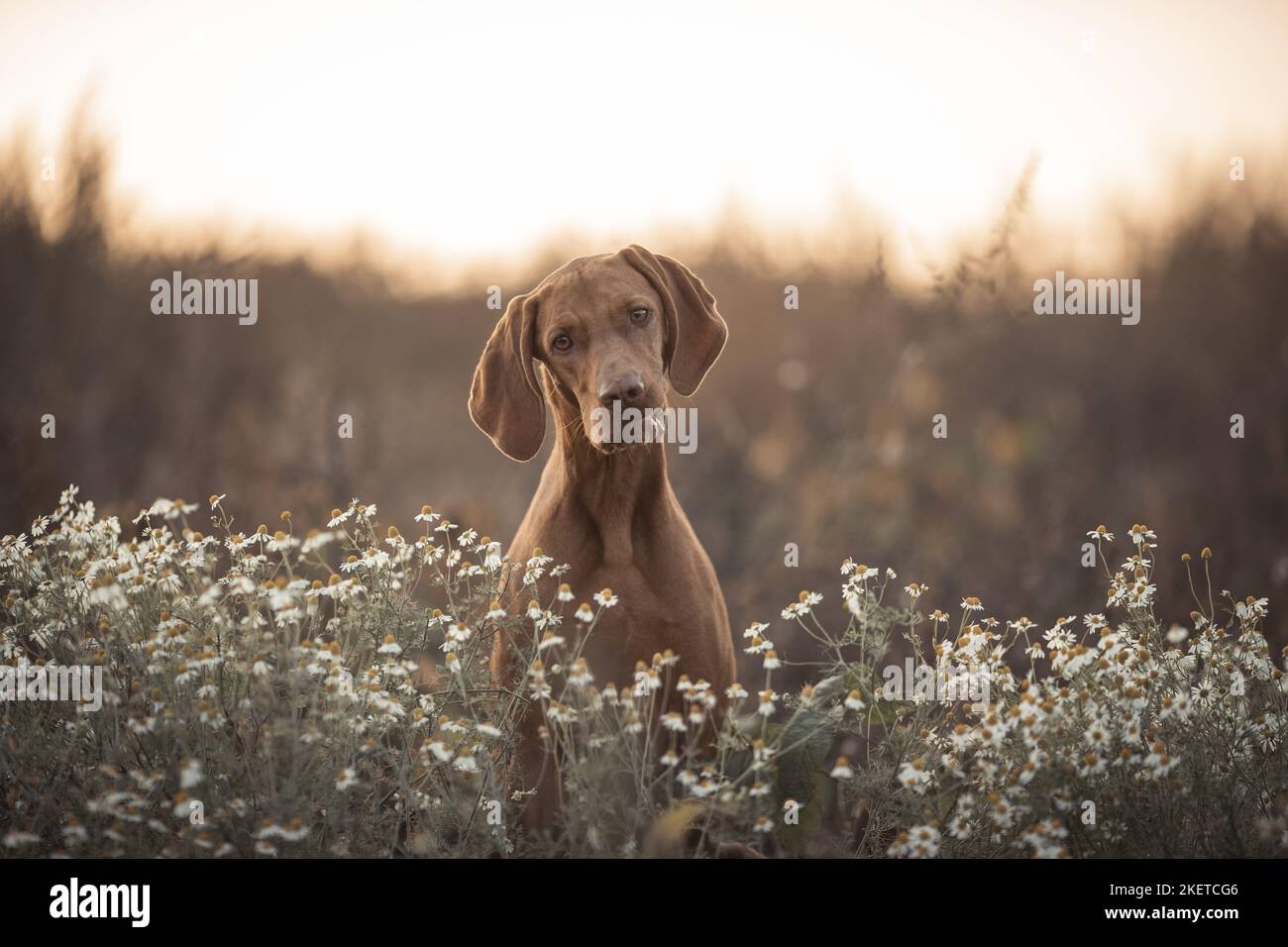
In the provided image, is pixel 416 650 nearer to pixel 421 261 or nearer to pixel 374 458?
pixel 374 458

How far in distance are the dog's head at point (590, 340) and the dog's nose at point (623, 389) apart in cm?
8

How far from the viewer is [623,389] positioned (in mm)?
3641

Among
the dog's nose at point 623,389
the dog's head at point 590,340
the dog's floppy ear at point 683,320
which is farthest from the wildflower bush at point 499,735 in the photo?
the dog's floppy ear at point 683,320

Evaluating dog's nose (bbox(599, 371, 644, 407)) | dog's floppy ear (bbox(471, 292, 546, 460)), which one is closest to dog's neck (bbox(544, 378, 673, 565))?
dog's floppy ear (bbox(471, 292, 546, 460))

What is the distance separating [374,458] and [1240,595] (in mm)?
5290

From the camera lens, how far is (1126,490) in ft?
32.9

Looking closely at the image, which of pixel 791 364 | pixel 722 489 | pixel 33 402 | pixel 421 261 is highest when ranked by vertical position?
pixel 421 261

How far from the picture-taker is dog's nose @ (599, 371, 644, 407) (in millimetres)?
3641

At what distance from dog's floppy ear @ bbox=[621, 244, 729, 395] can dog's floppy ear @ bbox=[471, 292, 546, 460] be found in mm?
399

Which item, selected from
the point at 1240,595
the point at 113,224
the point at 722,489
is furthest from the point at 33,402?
the point at 1240,595

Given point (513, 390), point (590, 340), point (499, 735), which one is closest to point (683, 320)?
point (590, 340)

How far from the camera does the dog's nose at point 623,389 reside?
364cm

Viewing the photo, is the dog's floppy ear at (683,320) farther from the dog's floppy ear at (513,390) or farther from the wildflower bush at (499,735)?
the wildflower bush at (499,735)

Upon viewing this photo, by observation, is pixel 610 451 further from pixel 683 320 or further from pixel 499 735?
pixel 499 735
